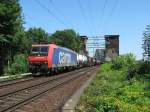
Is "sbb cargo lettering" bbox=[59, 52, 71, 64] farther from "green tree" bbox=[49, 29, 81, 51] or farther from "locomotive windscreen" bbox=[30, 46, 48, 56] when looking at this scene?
"green tree" bbox=[49, 29, 81, 51]

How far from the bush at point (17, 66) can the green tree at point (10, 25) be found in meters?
0.89

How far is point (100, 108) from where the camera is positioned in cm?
1327

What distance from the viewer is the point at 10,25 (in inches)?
1786

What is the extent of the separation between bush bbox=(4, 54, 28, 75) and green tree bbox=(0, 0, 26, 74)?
891 millimetres

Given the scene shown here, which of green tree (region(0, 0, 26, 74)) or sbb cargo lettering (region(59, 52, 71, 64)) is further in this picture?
sbb cargo lettering (region(59, 52, 71, 64))

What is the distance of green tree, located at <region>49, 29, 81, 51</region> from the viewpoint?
14450cm

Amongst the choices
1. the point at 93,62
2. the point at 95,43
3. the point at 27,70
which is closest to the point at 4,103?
the point at 27,70

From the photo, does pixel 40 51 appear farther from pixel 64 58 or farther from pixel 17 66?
pixel 64 58

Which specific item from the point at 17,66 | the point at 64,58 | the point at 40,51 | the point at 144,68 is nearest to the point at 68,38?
the point at 64,58

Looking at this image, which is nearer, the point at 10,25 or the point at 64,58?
the point at 10,25

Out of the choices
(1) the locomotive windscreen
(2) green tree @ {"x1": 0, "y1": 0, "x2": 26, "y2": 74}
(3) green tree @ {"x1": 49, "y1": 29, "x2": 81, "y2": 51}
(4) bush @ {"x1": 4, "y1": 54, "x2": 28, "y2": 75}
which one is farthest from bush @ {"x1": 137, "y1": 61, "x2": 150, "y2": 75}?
(3) green tree @ {"x1": 49, "y1": 29, "x2": 81, "y2": 51}

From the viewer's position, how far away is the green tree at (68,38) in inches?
5689

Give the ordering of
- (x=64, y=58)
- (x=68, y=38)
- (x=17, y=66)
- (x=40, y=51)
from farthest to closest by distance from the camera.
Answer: (x=68, y=38) → (x=64, y=58) → (x=17, y=66) → (x=40, y=51)

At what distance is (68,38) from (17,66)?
105m
